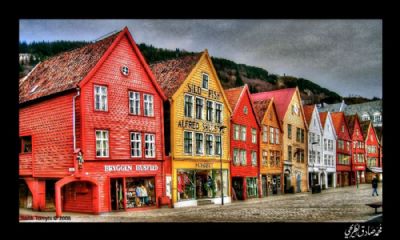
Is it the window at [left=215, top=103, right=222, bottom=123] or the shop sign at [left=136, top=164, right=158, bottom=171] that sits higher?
the window at [left=215, top=103, right=222, bottom=123]

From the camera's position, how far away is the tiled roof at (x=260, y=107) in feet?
80.9

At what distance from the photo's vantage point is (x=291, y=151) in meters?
28.0

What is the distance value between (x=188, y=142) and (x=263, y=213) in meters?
4.53

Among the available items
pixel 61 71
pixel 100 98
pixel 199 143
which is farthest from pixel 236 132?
pixel 61 71

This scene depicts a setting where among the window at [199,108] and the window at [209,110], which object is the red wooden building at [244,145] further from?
the window at [199,108]

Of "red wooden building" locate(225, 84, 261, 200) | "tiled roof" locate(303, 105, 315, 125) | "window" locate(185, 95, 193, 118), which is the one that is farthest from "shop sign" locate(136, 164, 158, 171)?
"tiled roof" locate(303, 105, 315, 125)

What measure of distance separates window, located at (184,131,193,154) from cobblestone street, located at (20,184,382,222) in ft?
8.94

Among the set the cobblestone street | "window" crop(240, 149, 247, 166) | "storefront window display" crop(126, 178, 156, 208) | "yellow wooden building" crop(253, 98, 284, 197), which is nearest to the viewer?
the cobblestone street

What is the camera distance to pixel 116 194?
1664cm

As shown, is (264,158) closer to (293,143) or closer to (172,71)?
(293,143)

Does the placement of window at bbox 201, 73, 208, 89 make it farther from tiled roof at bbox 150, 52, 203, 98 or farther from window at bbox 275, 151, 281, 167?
window at bbox 275, 151, 281, 167

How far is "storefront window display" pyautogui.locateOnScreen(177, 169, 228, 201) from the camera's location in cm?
1909
